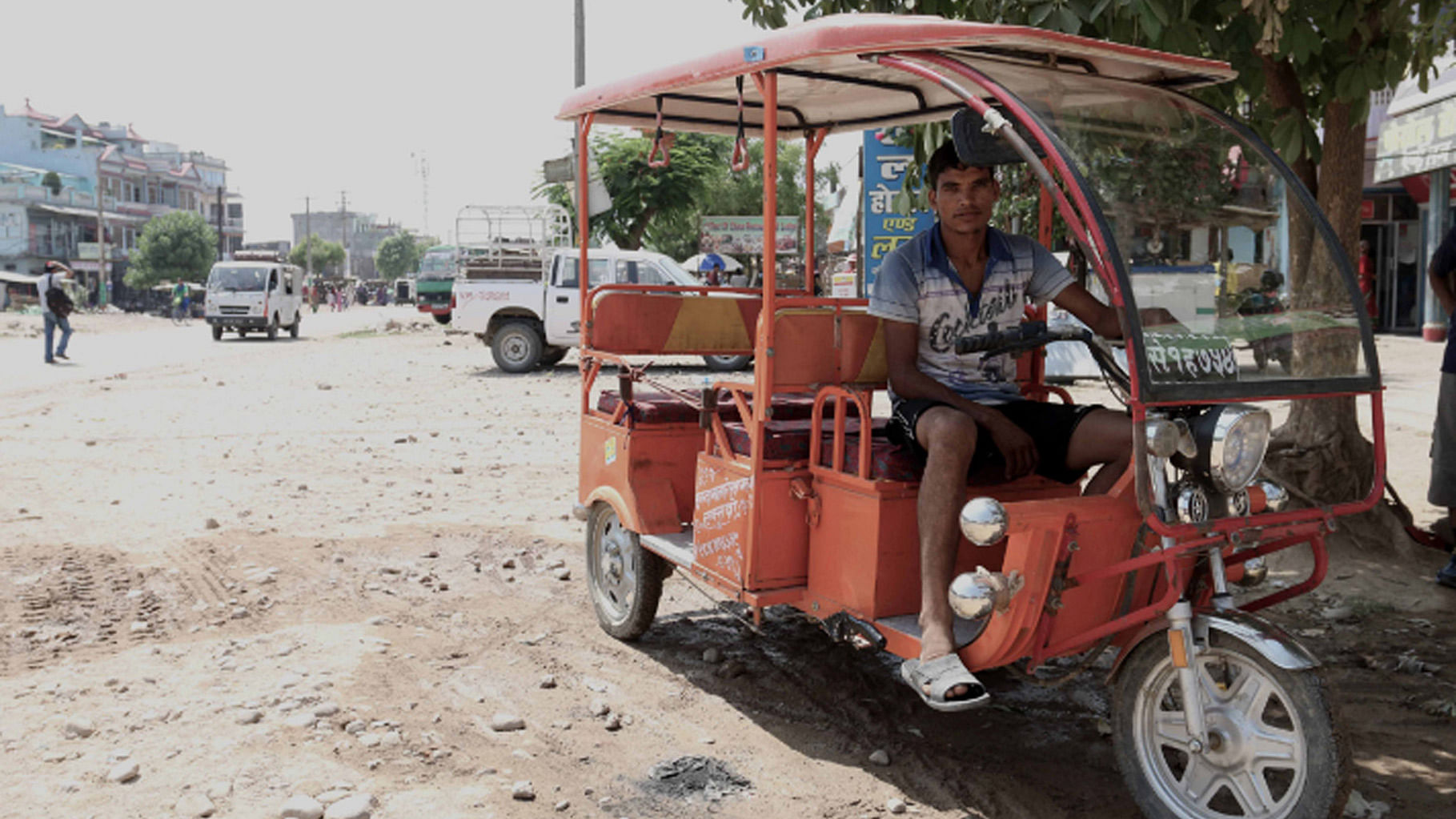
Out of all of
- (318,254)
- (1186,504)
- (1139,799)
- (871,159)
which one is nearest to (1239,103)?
(1186,504)

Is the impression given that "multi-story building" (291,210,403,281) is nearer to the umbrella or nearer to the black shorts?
the umbrella

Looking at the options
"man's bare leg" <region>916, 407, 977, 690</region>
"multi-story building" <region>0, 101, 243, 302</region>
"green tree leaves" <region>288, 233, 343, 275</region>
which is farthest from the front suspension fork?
"green tree leaves" <region>288, 233, 343, 275</region>

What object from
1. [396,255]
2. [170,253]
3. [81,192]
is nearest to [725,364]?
[170,253]

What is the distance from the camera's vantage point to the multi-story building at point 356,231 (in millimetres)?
138750

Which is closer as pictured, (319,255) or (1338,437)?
(1338,437)

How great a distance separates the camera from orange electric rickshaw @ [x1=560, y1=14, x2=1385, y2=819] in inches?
125

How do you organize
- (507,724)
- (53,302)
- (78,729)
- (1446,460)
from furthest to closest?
1. (53,302)
2. (1446,460)
3. (507,724)
4. (78,729)

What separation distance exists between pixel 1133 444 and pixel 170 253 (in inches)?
2782

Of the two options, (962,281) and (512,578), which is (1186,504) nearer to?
(962,281)

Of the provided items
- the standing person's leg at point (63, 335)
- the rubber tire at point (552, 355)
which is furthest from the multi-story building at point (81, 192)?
the rubber tire at point (552, 355)

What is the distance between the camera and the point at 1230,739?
3180 mm

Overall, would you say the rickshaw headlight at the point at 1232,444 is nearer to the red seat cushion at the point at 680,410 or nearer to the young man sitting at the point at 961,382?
the young man sitting at the point at 961,382

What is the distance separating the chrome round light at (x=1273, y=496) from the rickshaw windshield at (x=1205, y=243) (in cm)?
26

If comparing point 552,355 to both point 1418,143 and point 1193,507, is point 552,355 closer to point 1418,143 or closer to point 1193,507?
point 1418,143
